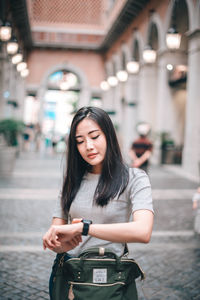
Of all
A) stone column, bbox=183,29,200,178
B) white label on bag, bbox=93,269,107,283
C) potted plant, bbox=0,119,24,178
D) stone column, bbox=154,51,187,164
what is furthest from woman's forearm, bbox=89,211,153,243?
stone column, bbox=154,51,187,164

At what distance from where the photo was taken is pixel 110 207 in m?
1.72

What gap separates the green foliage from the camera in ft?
37.9

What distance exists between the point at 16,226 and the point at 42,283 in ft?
6.66

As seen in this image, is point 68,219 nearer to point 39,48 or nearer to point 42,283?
point 42,283

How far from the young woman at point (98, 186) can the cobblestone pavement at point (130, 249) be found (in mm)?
470

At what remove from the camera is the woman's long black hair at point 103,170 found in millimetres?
1731

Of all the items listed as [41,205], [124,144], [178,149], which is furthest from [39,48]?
[41,205]

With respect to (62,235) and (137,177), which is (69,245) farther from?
(137,177)

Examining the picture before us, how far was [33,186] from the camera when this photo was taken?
30.5 feet

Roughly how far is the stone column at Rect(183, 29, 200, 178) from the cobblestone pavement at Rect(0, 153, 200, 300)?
3.23 meters

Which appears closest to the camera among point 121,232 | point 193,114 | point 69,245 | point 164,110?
point 121,232

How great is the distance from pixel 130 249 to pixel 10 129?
7877 millimetres

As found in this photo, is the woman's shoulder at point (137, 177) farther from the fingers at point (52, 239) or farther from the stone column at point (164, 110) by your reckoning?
the stone column at point (164, 110)

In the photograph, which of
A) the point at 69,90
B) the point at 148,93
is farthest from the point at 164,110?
the point at 69,90
